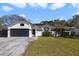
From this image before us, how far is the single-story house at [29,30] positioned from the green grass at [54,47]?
1.30 feet

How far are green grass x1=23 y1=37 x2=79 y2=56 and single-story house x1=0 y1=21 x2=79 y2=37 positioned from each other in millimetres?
396

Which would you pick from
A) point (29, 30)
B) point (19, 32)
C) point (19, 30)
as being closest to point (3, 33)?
point (19, 32)

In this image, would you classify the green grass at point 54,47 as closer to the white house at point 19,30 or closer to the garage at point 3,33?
the white house at point 19,30

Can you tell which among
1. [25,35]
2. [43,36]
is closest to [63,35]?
[43,36]

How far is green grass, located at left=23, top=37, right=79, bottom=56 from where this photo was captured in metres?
11.7

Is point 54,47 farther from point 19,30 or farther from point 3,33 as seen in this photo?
point 19,30

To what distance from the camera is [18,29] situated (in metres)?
17.9

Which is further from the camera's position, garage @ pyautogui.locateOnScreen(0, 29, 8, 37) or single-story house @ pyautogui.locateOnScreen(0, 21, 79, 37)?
garage @ pyautogui.locateOnScreen(0, 29, 8, 37)

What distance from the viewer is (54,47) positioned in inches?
512

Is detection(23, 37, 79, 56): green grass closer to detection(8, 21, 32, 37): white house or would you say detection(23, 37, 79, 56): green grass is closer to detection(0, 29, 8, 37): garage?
detection(8, 21, 32, 37): white house

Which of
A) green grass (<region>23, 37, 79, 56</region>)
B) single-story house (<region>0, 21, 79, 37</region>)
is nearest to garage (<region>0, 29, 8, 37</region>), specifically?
single-story house (<region>0, 21, 79, 37</region>)

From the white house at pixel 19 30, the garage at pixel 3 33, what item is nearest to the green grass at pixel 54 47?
the white house at pixel 19 30

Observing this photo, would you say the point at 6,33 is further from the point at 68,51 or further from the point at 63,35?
the point at 68,51

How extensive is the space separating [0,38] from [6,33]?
74 centimetres
